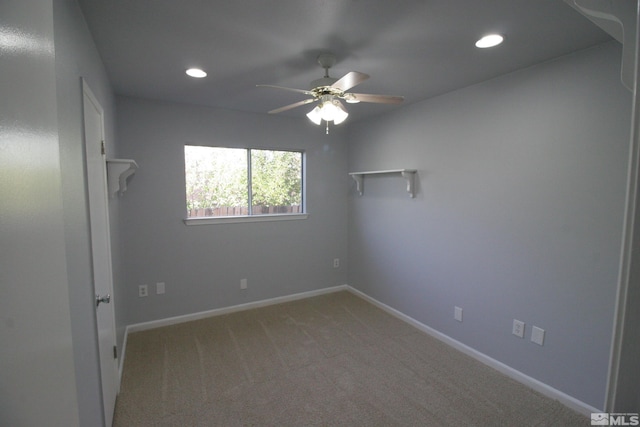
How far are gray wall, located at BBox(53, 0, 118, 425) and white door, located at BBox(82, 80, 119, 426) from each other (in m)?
0.10

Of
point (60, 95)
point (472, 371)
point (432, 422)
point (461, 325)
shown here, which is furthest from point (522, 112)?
point (60, 95)

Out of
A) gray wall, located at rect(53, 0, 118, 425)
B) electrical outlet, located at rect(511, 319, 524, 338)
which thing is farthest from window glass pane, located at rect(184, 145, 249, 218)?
electrical outlet, located at rect(511, 319, 524, 338)

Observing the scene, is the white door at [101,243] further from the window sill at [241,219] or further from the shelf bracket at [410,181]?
the shelf bracket at [410,181]

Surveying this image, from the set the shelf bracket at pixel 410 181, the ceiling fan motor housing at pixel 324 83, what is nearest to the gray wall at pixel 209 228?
the shelf bracket at pixel 410 181

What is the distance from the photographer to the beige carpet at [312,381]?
1.99 metres

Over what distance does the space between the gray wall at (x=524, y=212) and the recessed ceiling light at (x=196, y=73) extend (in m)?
2.09

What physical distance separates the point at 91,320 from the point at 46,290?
1.21 m

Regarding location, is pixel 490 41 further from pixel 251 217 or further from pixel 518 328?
pixel 251 217

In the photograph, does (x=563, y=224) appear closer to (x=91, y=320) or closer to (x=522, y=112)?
(x=522, y=112)

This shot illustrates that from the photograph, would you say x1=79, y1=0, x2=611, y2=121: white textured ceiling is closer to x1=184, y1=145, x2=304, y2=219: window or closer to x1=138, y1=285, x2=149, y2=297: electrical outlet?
x1=184, y1=145, x2=304, y2=219: window

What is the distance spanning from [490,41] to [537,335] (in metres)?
2.11

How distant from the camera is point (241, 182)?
145 inches

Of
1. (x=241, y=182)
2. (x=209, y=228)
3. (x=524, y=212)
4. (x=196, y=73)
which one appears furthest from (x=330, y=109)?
(x=209, y=228)

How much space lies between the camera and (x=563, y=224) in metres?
2.09
